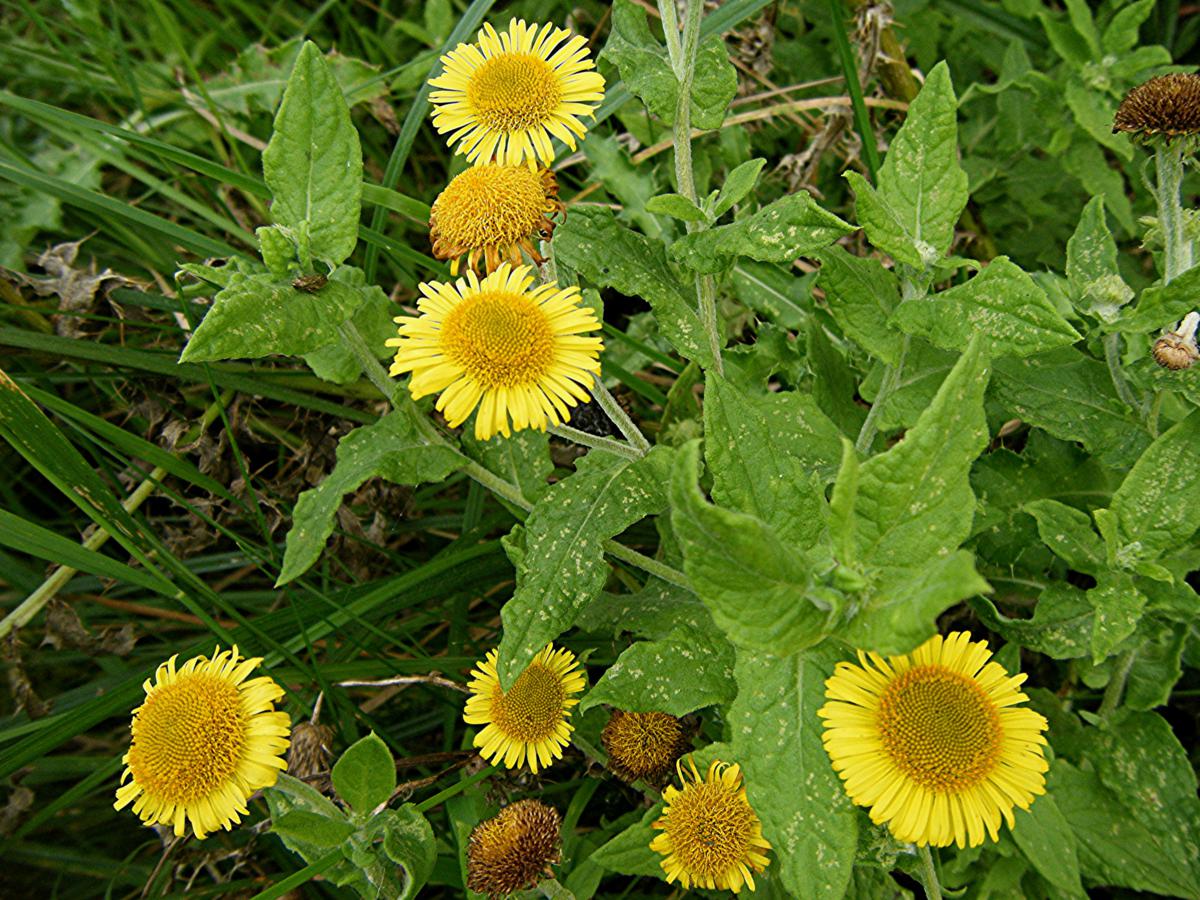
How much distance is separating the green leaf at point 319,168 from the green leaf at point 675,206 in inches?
19.4

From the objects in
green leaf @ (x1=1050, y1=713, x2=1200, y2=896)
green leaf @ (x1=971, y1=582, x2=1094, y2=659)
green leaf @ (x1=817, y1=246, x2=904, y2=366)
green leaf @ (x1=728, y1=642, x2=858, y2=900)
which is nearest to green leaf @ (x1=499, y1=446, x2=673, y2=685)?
green leaf @ (x1=728, y1=642, x2=858, y2=900)

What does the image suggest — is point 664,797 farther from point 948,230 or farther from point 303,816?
point 948,230

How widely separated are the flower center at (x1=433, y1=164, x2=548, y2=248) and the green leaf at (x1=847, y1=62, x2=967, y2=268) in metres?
0.53

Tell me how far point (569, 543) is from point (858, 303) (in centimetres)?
66

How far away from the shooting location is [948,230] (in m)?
1.76

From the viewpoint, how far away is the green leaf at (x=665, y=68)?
5.73ft

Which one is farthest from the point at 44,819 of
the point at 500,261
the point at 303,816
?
the point at 500,261

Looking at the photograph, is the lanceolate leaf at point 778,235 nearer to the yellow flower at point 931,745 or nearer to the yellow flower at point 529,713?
the yellow flower at point 931,745

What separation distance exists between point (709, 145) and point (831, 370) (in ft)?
3.28

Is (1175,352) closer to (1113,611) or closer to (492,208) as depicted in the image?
(1113,611)

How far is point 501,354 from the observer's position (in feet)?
4.99

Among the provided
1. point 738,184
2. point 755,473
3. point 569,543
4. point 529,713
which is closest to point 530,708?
point 529,713

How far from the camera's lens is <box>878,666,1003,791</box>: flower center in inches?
52.4

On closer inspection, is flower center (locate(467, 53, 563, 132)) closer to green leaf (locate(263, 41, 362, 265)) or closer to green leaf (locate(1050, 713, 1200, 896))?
green leaf (locate(263, 41, 362, 265))
